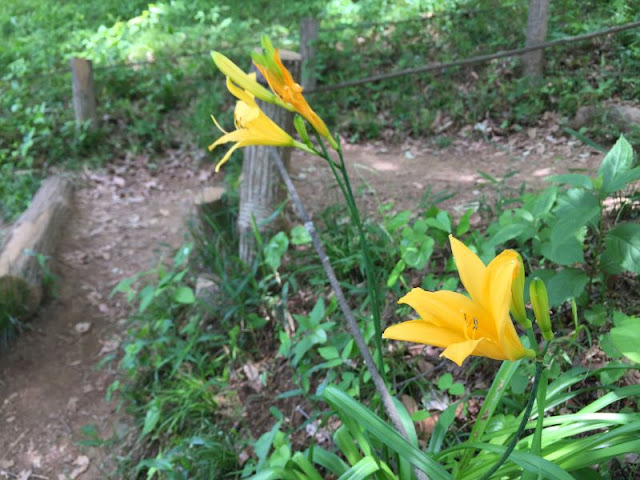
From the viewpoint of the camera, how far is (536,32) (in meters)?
4.51

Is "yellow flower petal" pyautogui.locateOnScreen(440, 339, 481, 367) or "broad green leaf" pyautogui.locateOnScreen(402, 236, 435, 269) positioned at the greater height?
"yellow flower petal" pyautogui.locateOnScreen(440, 339, 481, 367)

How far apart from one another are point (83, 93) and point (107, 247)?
76.9 inches

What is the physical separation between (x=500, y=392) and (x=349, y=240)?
1498 mm

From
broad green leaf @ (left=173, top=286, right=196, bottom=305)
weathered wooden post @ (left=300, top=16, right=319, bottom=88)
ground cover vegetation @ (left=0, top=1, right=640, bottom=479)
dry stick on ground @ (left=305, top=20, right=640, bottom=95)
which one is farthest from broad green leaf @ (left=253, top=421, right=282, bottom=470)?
weathered wooden post @ (left=300, top=16, right=319, bottom=88)

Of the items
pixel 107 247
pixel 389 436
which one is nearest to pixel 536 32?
pixel 107 247

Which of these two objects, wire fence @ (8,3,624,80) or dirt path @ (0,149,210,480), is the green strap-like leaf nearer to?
dirt path @ (0,149,210,480)

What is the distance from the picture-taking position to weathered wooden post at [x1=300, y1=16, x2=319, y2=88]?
5121mm

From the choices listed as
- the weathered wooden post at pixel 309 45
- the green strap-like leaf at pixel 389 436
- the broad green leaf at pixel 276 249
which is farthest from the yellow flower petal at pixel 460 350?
the weathered wooden post at pixel 309 45

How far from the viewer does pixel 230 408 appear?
8.40 ft

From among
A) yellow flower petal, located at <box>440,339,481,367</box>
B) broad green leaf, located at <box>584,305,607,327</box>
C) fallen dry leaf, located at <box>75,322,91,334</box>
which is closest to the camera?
yellow flower petal, located at <box>440,339,481,367</box>

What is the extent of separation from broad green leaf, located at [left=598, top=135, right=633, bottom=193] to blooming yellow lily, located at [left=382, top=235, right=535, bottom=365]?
1022mm

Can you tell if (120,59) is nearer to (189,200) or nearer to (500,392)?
(189,200)

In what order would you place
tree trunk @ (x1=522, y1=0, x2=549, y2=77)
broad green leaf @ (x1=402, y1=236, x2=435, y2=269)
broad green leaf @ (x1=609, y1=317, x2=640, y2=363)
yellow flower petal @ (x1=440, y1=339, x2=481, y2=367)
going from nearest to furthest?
yellow flower petal @ (x1=440, y1=339, x2=481, y2=367) → broad green leaf @ (x1=609, y1=317, x2=640, y2=363) → broad green leaf @ (x1=402, y1=236, x2=435, y2=269) → tree trunk @ (x1=522, y1=0, x2=549, y2=77)

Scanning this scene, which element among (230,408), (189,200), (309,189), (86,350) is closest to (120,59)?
(189,200)
